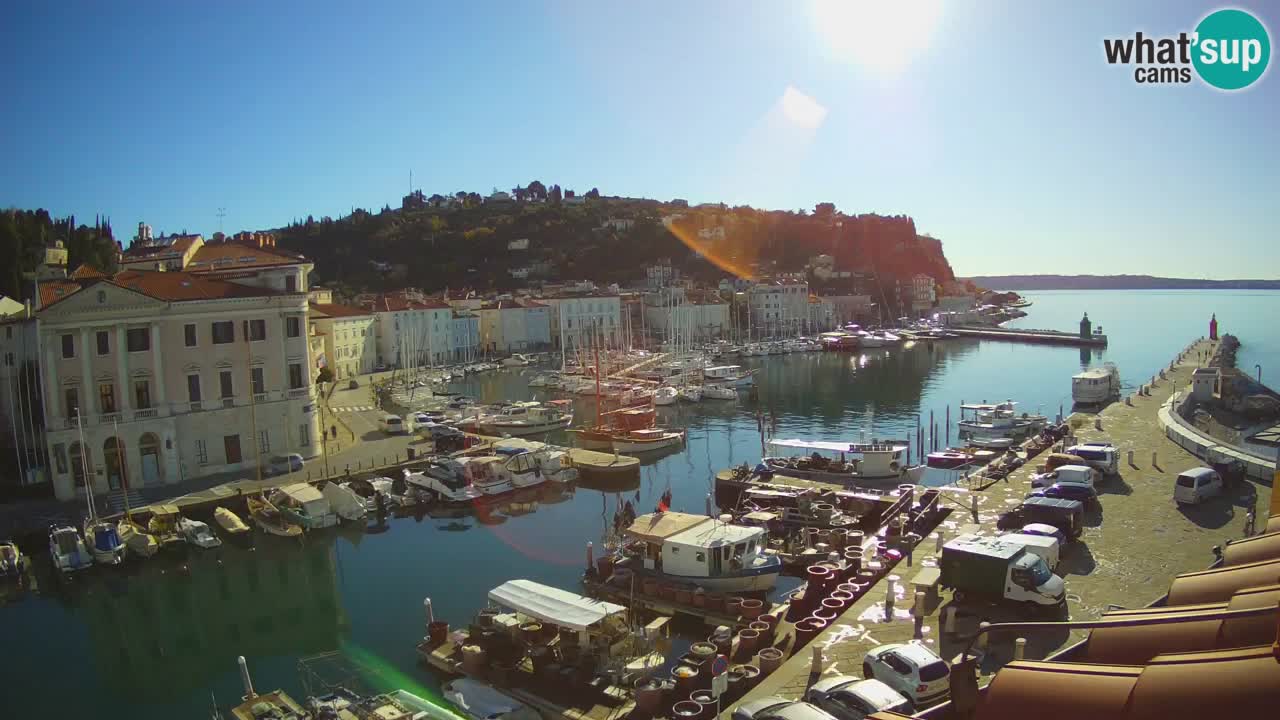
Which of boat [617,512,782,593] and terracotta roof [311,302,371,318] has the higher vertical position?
terracotta roof [311,302,371,318]

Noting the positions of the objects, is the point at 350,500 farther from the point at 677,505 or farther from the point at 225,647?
the point at 677,505

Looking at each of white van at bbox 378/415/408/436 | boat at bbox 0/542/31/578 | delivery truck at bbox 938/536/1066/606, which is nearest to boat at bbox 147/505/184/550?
boat at bbox 0/542/31/578

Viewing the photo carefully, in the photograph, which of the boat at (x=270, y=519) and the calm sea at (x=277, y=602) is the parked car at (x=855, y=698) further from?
the boat at (x=270, y=519)

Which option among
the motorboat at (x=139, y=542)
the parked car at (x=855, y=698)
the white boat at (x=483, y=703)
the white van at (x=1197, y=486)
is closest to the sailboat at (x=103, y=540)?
the motorboat at (x=139, y=542)

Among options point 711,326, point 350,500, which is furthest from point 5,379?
point 711,326

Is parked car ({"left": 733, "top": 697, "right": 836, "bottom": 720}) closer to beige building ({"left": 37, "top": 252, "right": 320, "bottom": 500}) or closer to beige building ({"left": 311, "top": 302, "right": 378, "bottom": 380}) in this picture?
beige building ({"left": 37, "top": 252, "right": 320, "bottom": 500})
